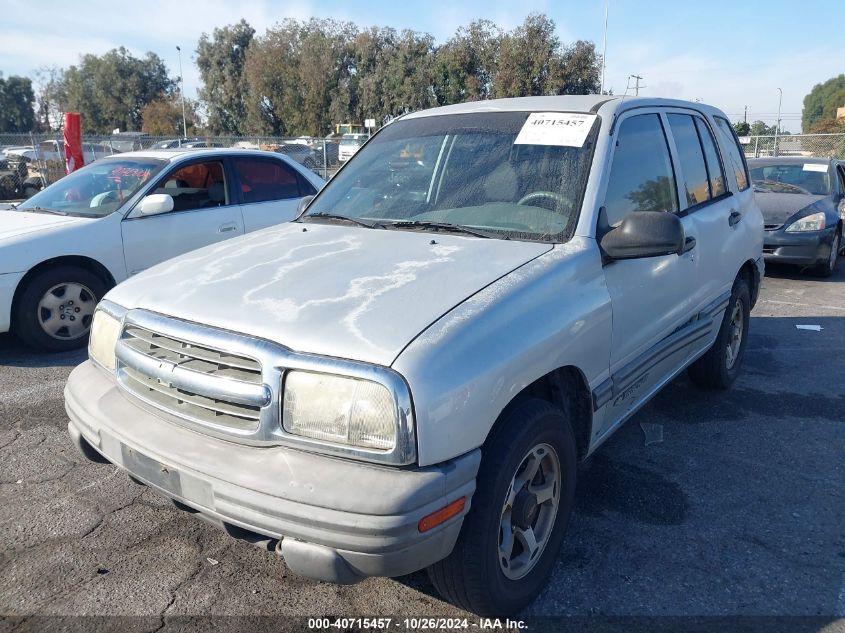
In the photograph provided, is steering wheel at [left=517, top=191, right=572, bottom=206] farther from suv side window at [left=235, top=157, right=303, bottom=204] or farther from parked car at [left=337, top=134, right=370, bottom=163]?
parked car at [left=337, top=134, right=370, bottom=163]

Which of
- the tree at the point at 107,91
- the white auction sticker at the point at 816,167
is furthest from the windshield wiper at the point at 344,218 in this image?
the tree at the point at 107,91

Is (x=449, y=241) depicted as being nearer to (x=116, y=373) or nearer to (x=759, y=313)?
(x=116, y=373)

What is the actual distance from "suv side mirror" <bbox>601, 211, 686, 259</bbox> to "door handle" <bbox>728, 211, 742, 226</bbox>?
1.84 metres

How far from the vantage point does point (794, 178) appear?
9969 mm

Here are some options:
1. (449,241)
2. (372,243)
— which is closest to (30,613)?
(372,243)

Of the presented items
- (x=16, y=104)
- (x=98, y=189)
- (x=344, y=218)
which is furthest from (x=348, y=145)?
(x=16, y=104)

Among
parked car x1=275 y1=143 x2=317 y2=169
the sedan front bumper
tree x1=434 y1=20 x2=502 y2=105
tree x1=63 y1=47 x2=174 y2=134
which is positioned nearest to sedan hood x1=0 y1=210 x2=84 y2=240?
the sedan front bumper

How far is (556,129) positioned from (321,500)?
2095 millimetres

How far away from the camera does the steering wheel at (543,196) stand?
2934 mm

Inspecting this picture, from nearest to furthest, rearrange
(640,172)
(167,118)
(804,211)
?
(640,172)
(804,211)
(167,118)

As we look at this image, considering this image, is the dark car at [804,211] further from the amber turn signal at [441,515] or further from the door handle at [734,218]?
the amber turn signal at [441,515]

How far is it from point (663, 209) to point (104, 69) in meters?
66.1

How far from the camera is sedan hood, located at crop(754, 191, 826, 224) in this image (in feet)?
29.1

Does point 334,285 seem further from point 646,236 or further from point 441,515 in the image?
point 646,236
